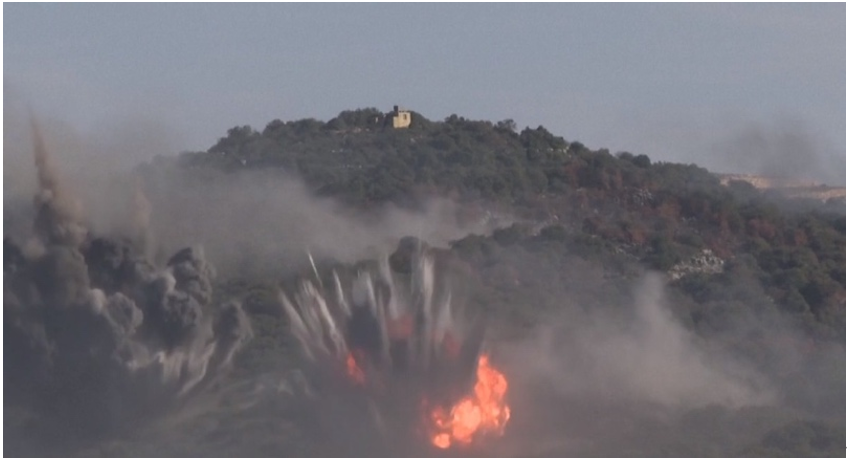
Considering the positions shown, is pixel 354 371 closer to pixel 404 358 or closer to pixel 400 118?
pixel 404 358

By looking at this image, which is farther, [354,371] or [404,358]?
[354,371]

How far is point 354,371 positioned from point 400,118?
51.5 meters

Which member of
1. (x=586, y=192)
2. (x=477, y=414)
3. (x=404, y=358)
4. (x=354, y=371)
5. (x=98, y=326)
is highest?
(x=586, y=192)

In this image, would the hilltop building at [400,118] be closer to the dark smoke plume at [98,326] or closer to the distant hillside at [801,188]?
the distant hillside at [801,188]

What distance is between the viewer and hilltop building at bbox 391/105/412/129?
106950 millimetres

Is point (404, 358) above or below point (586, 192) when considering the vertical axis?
below

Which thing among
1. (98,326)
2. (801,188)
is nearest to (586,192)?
(801,188)

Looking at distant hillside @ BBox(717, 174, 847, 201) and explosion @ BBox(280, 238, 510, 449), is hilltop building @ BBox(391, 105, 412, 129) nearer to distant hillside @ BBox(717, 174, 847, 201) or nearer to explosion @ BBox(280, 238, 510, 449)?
distant hillside @ BBox(717, 174, 847, 201)

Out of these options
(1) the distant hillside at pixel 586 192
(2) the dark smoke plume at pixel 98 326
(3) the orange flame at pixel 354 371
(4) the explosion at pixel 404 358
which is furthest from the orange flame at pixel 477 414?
(1) the distant hillside at pixel 586 192

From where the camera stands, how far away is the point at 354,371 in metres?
57.1

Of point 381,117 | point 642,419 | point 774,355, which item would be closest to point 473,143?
point 381,117

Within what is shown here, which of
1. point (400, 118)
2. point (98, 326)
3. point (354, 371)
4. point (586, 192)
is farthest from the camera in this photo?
point (400, 118)

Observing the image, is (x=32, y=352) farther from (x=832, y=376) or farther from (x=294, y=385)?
(x=832, y=376)

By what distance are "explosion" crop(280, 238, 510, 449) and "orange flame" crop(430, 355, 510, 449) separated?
0.03 meters
